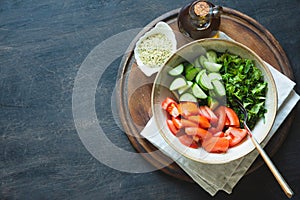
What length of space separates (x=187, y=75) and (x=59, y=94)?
2.11ft

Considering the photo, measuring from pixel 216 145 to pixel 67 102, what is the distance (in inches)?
29.3

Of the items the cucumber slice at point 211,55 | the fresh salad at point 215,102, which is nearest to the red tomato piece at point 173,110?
the fresh salad at point 215,102

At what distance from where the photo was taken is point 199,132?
1495 millimetres

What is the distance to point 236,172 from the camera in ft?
5.21

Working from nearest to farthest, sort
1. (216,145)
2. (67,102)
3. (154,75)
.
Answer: (216,145) < (154,75) < (67,102)

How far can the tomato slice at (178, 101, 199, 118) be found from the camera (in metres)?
1.51

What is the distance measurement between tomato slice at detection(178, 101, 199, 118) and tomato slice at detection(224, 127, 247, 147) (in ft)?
0.50

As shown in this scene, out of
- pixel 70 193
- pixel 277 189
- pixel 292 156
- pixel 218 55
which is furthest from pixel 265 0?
pixel 70 193

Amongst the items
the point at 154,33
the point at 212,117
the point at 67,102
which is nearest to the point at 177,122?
the point at 212,117

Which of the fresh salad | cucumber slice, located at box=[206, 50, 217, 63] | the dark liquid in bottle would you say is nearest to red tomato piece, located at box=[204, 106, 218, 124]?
the fresh salad

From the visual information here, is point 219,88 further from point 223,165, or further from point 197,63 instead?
point 223,165

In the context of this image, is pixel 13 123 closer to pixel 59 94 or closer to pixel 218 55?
pixel 59 94

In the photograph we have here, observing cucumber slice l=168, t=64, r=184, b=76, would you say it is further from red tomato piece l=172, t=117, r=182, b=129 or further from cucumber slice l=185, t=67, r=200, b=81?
red tomato piece l=172, t=117, r=182, b=129

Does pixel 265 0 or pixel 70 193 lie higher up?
pixel 265 0
